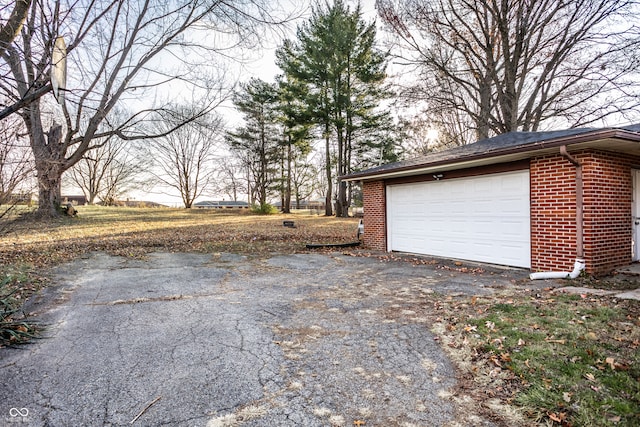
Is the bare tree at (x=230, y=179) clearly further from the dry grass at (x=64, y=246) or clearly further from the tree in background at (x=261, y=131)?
the dry grass at (x=64, y=246)

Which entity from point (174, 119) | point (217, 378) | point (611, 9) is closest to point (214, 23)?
point (174, 119)

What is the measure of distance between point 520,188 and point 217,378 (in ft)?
21.0

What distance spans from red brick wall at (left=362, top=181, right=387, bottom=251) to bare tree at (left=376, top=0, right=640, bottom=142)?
6.82m

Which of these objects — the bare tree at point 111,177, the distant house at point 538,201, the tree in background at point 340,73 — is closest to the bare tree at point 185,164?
the bare tree at point 111,177

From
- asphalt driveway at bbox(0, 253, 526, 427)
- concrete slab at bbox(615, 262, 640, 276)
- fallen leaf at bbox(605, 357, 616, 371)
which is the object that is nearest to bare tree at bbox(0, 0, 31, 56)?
asphalt driveway at bbox(0, 253, 526, 427)

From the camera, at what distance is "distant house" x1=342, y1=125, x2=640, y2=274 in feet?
18.4

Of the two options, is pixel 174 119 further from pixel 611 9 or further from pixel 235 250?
pixel 611 9

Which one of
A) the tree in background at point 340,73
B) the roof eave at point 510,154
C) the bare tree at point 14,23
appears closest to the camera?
the bare tree at point 14,23

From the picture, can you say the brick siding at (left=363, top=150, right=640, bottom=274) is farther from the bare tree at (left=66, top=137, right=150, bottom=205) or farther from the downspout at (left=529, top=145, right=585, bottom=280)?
the bare tree at (left=66, top=137, right=150, bottom=205)

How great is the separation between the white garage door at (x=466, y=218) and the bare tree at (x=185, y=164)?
82.0ft

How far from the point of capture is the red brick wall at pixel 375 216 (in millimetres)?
9648

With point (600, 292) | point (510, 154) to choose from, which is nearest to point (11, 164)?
point (510, 154)

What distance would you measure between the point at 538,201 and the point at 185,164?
30.8 meters

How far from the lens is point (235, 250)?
9727 millimetres
